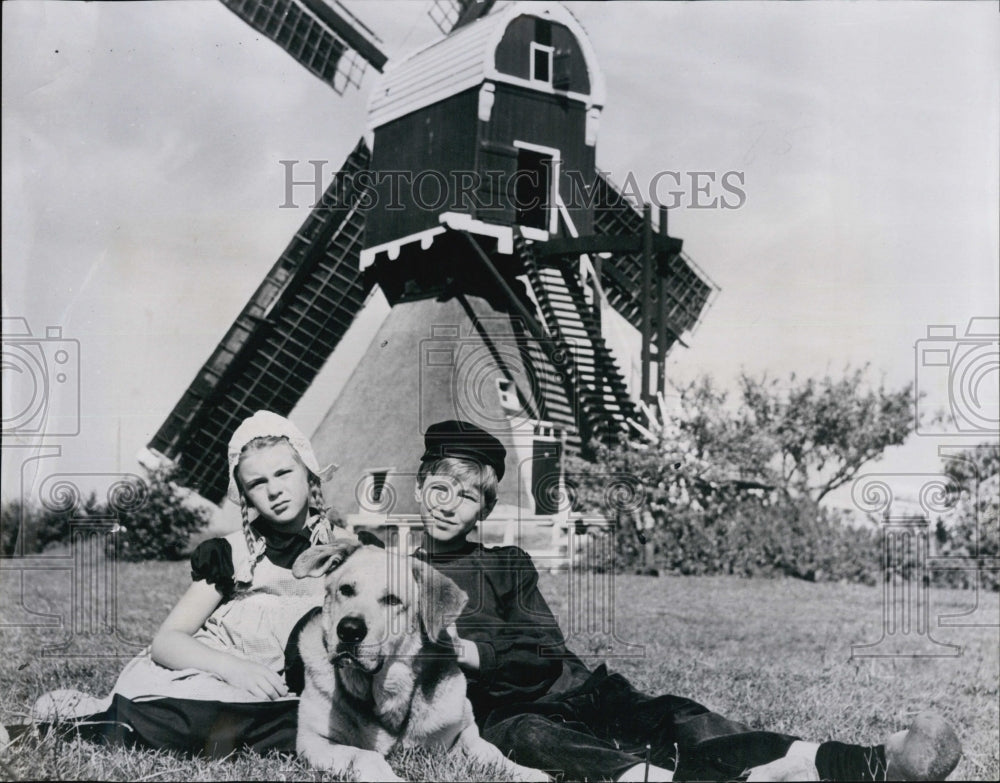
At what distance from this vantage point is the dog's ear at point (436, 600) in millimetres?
3668

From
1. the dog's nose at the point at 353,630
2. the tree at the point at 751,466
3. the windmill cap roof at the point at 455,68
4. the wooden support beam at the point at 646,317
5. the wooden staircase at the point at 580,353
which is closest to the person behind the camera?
the dog's nose at the point at 353,630

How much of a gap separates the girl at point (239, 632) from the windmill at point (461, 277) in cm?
92

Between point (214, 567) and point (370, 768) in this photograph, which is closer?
point (370, 768)

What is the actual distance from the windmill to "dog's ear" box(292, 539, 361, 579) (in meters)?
1.05

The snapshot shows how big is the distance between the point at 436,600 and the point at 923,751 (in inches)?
68.3

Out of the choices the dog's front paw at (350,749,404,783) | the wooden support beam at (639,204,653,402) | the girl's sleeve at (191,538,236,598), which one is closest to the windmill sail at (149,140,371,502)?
the wooden support beam at (639,204,653,402)

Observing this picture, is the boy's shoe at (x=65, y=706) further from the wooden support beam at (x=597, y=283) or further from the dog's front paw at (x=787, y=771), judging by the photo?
the wooden support beam at (x=597, y=283)

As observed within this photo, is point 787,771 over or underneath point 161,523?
underneath

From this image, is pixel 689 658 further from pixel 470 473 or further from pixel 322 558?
pixel 322 558

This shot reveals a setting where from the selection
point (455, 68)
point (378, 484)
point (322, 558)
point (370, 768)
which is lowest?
point (370, 768)

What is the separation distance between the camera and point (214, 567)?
153 inches

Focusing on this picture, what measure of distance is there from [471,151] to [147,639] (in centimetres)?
309

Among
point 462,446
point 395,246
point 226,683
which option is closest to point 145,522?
point 395,246

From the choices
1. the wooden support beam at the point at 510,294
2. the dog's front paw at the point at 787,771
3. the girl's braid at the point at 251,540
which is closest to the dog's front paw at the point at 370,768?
the girl's braid at the point at 251,540
